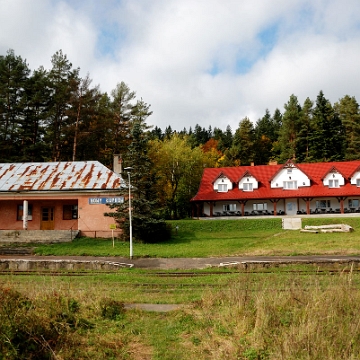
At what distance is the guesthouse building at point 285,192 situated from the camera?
3928 centimetres

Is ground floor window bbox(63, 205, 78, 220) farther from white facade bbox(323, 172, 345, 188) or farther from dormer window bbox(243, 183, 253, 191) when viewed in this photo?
white facade bbox(323, 172, 345, 188)

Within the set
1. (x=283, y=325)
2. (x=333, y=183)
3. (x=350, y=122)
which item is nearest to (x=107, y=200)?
(x=283, y=325)

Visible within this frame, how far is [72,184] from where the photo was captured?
29.7m

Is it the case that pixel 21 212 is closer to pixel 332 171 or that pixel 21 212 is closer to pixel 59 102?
pixel 59 102

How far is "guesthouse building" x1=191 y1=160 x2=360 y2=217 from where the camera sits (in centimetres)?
3928

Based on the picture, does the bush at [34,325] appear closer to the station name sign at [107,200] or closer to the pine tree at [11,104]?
the station name sign at [107,200]

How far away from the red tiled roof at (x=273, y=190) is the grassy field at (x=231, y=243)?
7.34 m

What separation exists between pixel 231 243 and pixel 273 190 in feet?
56.9

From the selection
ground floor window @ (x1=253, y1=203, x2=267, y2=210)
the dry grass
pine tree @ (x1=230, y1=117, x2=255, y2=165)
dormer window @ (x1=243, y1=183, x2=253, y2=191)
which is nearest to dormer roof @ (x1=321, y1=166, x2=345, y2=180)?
ground floor window @ (x1=253, y1=203, x2=267, y2=210)

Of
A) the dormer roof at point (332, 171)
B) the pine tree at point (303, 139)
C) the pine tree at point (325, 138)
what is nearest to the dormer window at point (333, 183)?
the dormer roof at point (332, 171)

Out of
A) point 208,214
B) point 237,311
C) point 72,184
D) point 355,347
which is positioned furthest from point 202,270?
point 208,214

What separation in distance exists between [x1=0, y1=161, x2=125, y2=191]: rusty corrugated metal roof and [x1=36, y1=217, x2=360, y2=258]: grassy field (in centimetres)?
502

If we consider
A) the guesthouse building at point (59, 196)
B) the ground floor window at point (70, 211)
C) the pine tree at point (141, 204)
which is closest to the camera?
the pine tree at point (141, 204)

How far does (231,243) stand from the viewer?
25266mm
